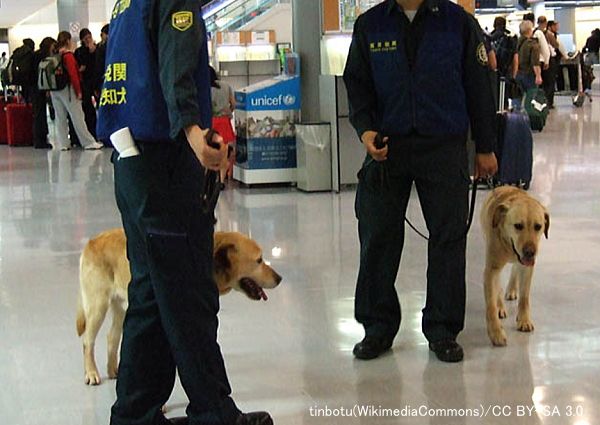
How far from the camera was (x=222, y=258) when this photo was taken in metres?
3.39

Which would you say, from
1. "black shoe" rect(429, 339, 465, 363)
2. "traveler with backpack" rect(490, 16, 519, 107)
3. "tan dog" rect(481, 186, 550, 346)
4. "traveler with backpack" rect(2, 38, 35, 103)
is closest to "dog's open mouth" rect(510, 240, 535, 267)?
"tan dog" rect(481, 186, 550, 346)

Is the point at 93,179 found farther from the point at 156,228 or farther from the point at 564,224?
the point at 156,228

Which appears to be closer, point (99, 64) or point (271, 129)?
point (271, 129)

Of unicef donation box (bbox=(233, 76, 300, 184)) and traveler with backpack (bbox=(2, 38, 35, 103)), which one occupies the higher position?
traveler with backpack (bbox=(2, 38, 35, 103))

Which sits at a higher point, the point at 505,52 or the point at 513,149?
the point at 505,52

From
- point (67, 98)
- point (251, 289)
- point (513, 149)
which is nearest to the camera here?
point (251, 289)

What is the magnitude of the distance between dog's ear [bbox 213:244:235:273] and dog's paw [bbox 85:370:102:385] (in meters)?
0.83

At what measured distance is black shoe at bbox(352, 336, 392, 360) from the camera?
4.04 m

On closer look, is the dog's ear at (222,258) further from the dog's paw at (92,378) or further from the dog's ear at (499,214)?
the dog's ear at (499,214)

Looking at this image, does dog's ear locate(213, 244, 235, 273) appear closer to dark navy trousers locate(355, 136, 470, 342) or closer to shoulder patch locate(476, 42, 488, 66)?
dark navy trousers locate(355, 136, 470, 342)

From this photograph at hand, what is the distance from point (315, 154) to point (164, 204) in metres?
5.89

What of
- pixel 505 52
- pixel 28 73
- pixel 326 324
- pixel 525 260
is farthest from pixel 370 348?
pixel 28 73

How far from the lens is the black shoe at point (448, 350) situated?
13.1ft

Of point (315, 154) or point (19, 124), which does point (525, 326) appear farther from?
point (19, 124)
